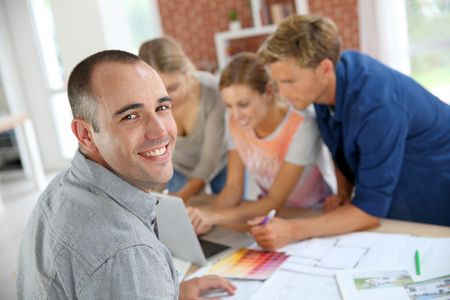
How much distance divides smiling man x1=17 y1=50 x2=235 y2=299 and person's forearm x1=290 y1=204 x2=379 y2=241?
0.66 metres

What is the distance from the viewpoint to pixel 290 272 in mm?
1371

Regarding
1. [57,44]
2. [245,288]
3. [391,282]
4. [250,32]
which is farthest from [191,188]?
[57,44]

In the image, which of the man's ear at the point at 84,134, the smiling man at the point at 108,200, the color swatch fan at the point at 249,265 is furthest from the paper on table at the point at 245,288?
the man's ear at the point at 84,134

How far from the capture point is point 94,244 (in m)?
0.86

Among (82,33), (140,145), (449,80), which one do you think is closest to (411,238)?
(140,145)

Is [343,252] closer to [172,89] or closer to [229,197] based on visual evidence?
[229,197]

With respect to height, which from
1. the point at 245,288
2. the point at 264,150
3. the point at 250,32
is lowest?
the point at 245,288

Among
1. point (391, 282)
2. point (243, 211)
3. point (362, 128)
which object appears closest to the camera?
point (391, 282)

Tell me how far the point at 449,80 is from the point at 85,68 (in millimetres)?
4351

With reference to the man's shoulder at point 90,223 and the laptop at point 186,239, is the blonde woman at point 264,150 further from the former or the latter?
the man's shoulder at point 90,223

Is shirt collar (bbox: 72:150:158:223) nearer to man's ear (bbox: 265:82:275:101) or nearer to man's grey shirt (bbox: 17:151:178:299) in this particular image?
man's grey shirt (bbox: 17:151:178:299)

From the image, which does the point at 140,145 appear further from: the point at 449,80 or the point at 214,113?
the point at 449,80

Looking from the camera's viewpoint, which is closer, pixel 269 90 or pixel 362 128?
pixel 362 128

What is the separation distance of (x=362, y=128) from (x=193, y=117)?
91 centimetres
